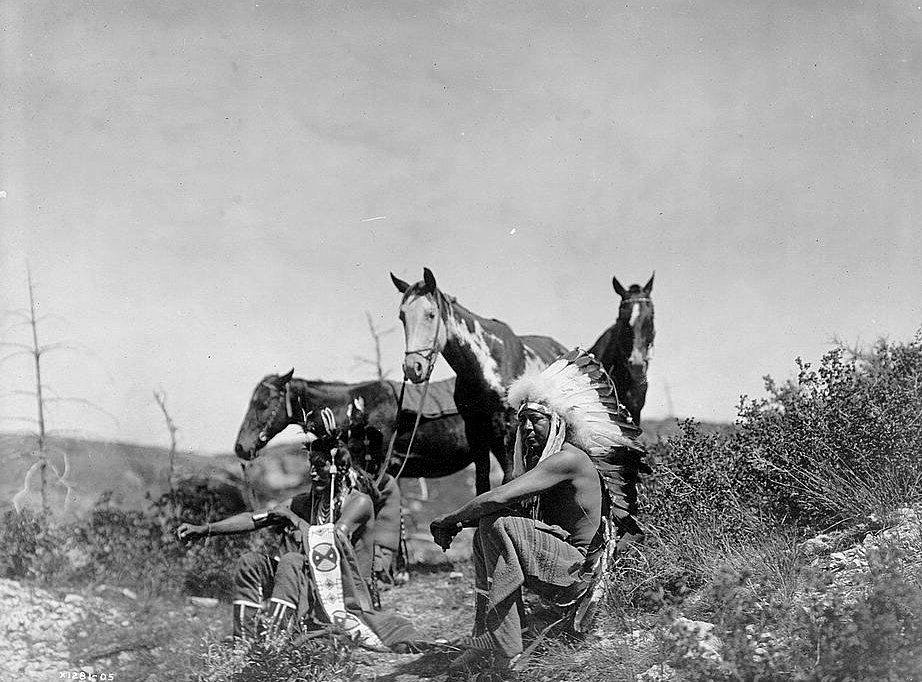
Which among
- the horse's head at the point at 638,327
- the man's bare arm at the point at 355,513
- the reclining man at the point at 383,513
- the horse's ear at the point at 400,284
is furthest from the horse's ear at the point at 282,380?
the horse's head at the point at 638,327

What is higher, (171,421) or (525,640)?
(171,421)

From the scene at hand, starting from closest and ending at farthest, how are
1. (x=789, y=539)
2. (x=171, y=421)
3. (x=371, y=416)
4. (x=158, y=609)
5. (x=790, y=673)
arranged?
1. (x=790, y=673)
2. (x=789, y=539)
3. (x=158, y=609)
4. (x=371, y=416)
5. (x=171, y=421)

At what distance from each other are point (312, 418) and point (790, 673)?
578cm

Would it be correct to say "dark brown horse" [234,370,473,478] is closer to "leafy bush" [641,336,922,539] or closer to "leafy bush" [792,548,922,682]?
"leafy bush" [641,336,922,539]

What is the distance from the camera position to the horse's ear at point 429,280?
6.82 metres

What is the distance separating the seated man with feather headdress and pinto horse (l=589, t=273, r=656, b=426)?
1949mm

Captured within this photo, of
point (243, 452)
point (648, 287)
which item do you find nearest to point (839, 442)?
point (648, 287)

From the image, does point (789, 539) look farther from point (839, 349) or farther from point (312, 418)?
point (312, 418)

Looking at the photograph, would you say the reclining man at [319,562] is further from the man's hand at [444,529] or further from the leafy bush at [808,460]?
the leafy bush at [808,460]

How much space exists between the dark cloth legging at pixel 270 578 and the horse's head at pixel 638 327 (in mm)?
2932

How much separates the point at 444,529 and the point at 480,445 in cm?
287

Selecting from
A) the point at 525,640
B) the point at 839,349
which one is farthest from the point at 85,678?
the point at 839,349

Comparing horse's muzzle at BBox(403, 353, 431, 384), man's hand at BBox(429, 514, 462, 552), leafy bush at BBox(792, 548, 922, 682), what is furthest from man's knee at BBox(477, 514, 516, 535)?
horse's muzzle at BBox(403, 353, 431, 384)

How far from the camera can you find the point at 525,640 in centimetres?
438
